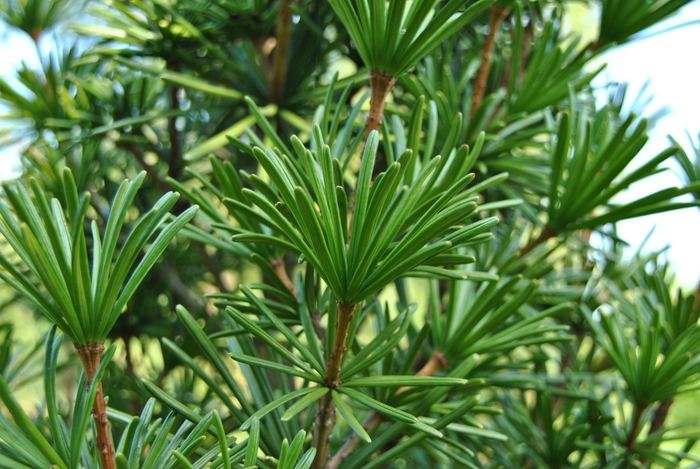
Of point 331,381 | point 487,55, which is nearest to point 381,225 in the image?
point 331,381

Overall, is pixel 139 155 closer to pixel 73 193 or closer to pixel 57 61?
pixel 57 61

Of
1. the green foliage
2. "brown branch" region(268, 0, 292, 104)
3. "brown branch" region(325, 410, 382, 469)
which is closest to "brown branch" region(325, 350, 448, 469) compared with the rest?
"brown branch" region(325, 410, 382, 469)

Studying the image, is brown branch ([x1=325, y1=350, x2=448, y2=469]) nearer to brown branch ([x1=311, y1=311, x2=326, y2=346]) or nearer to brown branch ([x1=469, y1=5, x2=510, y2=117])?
brown branch ([x1=311, y1=311, x2=326, y2=346])

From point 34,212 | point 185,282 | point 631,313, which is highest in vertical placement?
point 34,212

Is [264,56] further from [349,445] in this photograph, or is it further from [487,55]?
[349,445]

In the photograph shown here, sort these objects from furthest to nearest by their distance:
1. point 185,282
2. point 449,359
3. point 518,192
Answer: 1. point 185,282
2. point 518,192
3. point 449,359

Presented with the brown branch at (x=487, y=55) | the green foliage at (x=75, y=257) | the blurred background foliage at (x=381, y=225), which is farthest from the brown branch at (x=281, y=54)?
the green foliage at (x=75, y=257)

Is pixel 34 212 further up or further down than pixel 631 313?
further up

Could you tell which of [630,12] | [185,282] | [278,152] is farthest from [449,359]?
[185,282]

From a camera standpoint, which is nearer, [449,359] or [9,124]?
[449,359]
